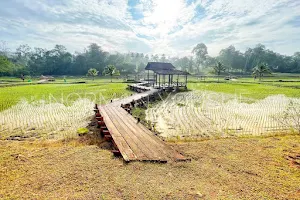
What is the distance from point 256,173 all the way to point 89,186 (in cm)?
333

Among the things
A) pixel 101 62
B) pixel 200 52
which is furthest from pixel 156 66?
pixel 200 52

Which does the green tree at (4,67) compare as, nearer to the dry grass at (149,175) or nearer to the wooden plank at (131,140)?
the wooden plank at (131,140)

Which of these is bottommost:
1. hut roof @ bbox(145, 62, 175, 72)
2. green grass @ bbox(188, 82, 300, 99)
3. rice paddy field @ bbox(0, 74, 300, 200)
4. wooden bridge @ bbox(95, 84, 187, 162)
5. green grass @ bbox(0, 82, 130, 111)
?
rice paddy field @ bbox(0, 74, 300, 200)

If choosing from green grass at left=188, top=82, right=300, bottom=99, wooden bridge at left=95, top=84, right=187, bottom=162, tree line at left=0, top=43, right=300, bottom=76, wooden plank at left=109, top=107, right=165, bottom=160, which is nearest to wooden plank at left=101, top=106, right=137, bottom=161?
wooden bridge at left=95, top=84, right=187, bottom=162

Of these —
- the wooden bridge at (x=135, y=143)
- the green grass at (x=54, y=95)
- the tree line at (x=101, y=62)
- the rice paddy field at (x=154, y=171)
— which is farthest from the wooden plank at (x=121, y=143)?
the tree line at (x=101, y=62)

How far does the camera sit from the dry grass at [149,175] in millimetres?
2893

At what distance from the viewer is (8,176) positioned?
11.3 feet

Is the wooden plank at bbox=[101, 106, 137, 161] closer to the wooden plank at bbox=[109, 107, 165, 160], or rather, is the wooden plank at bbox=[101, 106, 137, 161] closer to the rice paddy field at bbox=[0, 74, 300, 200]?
the rice paddy field at bbox=[0, 74, 300, 200]

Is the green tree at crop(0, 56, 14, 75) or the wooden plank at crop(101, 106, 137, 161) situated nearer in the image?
the wooden plank at crop(101, 106, 137, 161)

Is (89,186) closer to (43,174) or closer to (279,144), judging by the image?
(43,174)

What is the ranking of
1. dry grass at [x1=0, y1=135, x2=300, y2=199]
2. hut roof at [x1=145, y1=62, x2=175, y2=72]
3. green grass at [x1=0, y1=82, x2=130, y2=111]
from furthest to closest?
hut roof at [x1=145, y1=62, x2=175, y2=72] → green grass at [x1=0, y1=82, x2=130, y2=111] → dry grass at [x1=0, y1=135, x2=300, y2=199]

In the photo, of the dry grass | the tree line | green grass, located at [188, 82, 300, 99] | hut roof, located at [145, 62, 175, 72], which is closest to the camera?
the dry grass

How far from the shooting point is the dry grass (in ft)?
9.49

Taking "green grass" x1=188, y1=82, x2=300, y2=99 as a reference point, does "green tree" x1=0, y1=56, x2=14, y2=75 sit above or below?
above
